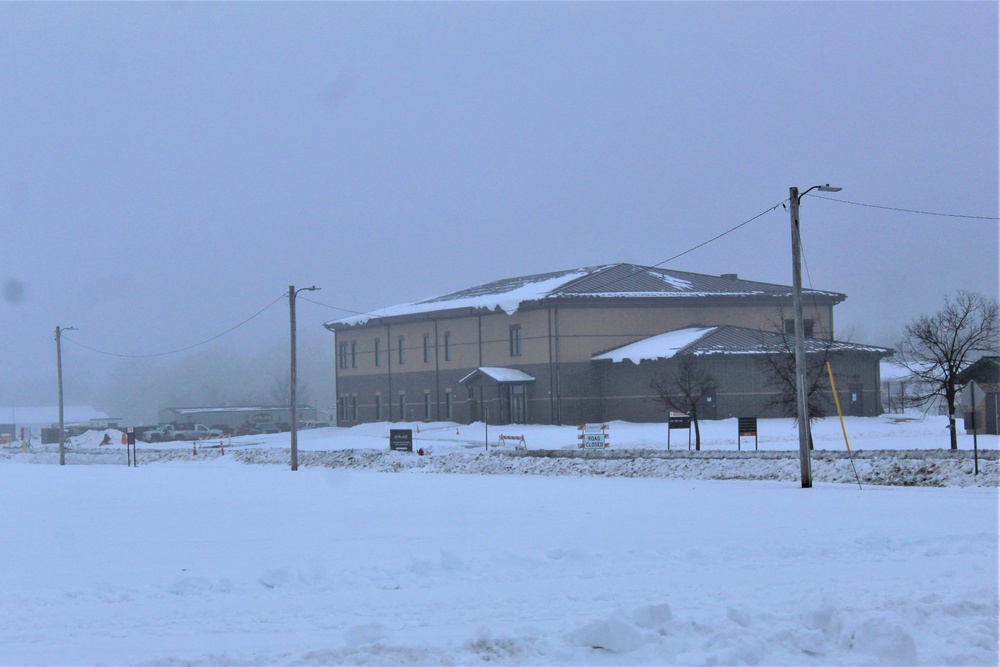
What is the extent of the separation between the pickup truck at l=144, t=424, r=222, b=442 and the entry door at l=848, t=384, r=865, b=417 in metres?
48.7

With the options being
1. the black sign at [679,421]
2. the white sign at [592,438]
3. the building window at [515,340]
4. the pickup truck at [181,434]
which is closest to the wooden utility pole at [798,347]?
the black sign at [679,421]

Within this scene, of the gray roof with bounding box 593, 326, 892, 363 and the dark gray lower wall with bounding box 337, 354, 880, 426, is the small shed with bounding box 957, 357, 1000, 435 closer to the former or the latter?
the gray roof with bounding box 593, 326, 892, 363

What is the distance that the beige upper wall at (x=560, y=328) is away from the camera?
65.7 m

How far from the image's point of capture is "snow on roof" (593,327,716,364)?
61.3 metres

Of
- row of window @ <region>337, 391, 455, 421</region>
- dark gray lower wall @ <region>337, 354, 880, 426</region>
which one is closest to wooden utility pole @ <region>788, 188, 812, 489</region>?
dark gray lower wall @ <region>337, 354, 880, 426</region>

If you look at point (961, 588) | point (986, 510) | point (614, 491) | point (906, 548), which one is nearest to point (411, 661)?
point (961, 588)

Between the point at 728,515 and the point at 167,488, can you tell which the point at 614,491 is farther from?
the point at 167,488

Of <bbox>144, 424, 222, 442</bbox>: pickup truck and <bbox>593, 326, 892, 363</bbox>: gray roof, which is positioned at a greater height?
<bbox>593, 326, 892, 363</bbox>: gray roof

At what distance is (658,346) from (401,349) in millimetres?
21142

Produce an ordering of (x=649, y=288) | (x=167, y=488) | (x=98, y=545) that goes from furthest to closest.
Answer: (x=649, y=288), (x=167, y=488), (x=98, y=545)

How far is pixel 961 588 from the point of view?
11.5m

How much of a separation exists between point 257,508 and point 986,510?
14.1 metres

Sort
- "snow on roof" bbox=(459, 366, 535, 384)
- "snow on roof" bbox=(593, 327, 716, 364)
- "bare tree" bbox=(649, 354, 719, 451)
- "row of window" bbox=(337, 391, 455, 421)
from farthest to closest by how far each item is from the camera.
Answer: "row of window" bbox=(337, 391, 455, 421), "snow on roof" bbox=(459, 366, 535, 384), "snow on roof" bbox=(593, 327, 716, 364), "bare tree" bbox=(649, 354, 719, 451)

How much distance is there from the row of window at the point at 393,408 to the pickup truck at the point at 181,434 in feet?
36.0
